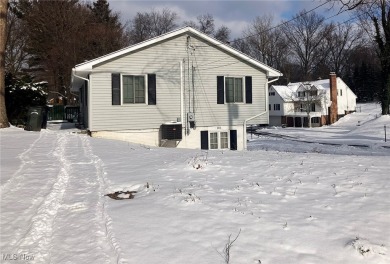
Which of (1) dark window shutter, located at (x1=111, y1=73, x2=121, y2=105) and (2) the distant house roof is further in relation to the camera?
(1) dark window shutter, located at (x1=111, y1=73, x2=121, y2=105)

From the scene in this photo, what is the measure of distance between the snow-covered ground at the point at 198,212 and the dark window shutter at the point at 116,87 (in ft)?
24.6

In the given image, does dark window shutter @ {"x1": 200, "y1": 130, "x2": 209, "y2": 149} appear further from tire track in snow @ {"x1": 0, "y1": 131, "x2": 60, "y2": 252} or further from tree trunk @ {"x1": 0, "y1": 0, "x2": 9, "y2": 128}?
tire track in snow @ {"x1": 0, "y1": 131, "x2": 60, "y2": 252}

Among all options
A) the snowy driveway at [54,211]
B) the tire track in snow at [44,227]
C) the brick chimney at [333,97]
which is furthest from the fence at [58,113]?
the brick chimney at [333,97]

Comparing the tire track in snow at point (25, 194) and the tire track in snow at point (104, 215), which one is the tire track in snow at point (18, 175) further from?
the tire track in snow at point (104, 215)

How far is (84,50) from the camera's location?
39750 millimetres

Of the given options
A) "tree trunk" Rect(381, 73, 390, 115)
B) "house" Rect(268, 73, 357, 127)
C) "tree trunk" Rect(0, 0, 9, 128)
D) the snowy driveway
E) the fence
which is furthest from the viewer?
"house" Rect(268, 73, 357, 127)

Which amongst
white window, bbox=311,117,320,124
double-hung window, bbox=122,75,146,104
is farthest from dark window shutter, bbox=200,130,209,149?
white window, bbox=311,117,320,124

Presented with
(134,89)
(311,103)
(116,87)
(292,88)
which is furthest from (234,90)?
(292,88)

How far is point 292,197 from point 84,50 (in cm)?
3772

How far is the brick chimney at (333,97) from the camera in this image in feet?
188

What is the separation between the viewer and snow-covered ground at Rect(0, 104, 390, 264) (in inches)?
159

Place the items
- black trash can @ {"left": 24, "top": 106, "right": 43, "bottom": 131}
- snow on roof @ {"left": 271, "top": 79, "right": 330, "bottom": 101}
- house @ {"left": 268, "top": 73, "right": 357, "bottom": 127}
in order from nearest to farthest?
black trash can @ {"left": 24, "top": 106, "right": 43, "bottom": 131} → house @ {"left": 268, "top": 73, "right": 357, "bottom": 127} → snow on roof @ {"left": 271, "top": 79, "right": 330, "bottom": 101}

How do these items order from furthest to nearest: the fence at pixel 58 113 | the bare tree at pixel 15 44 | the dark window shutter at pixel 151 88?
the bare tree at pixel 15 44, the fence at pixel 58 113, the dark window shutter at pixel 151 88

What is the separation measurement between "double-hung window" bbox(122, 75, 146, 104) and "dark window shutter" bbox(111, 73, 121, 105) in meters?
0.21
